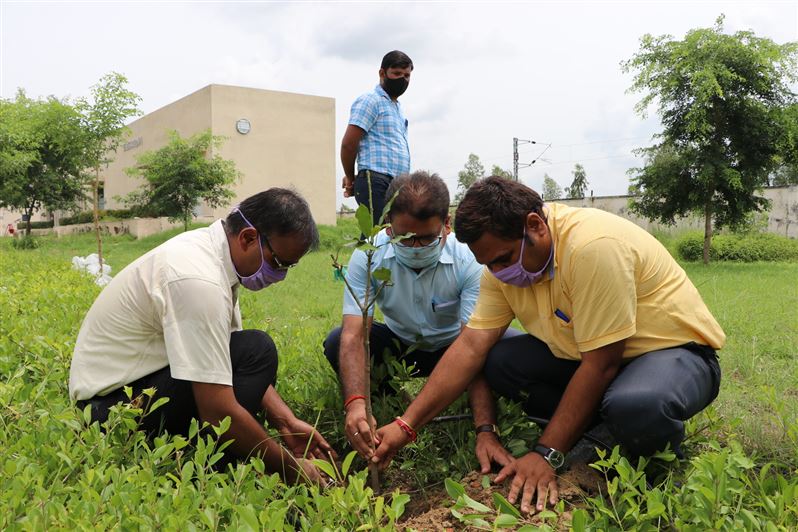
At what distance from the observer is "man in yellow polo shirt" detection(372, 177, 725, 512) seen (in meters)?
2.24

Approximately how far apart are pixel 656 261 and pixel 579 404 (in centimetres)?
61

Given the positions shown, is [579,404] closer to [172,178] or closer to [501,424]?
[501,424]

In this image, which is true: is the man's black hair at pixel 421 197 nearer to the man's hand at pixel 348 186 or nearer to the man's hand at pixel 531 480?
the man's hand at pixel 531 480

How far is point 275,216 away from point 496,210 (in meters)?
0.83

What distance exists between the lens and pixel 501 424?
9.12 feet

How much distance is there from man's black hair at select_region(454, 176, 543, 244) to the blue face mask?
0.63 meters

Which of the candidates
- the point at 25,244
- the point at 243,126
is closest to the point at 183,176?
the point at 25,244

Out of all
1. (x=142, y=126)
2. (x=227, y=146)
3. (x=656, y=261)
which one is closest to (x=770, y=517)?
(x=656, y=261)

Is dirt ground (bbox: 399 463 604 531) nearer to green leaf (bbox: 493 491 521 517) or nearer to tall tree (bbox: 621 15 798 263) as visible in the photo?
green leaf (bbox: 493 491 521 517)

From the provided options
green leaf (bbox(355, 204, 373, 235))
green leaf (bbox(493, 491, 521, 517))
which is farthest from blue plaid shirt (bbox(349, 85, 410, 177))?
green leaf (bbox(493, 491, 521, 517))

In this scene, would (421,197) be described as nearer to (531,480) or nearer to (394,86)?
(531,480)

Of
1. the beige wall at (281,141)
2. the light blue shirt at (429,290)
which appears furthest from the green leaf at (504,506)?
the beige wall at (281,141)

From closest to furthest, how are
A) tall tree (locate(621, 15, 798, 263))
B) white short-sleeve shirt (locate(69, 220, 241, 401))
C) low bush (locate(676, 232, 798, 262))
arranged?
white short-sleeve shirt (locate(69, 220, 241, 401)) < tall tree (locate(621, 15, 798, 263)) < low bush (locate(676, 232, 798, 262))

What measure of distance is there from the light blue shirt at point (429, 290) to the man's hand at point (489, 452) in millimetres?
675
